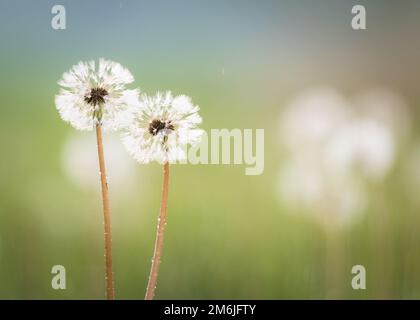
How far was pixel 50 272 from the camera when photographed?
1332mm

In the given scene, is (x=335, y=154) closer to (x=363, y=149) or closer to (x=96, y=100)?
(x=363, y=149)

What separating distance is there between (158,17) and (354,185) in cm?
58

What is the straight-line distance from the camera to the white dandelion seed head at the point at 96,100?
1136mm

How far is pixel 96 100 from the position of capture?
1134 millimetres

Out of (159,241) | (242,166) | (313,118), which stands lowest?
(159,241)

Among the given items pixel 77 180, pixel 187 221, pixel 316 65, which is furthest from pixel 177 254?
pixel 316 65

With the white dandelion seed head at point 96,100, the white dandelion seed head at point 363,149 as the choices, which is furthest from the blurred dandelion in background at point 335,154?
the white dandelion seed head at point 96,100

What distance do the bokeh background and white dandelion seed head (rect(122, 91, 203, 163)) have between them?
16 centimetres

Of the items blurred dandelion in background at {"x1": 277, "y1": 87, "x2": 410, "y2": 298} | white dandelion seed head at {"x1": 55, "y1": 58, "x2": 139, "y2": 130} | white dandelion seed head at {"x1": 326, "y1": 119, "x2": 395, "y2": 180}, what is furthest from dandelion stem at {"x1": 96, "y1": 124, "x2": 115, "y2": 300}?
white dandelion seed head at {"x1": 326, "y1": 119, "x2": 395, "y2": 180}

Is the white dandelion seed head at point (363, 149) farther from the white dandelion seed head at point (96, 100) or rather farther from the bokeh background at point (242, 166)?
the white dandelion seed head at point (96, 100)

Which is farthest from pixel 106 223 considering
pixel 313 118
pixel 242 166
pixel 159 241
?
pixel 313 118

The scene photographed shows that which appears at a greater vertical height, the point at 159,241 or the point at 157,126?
the point at 157,126

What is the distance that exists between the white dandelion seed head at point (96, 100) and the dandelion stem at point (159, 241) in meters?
0.14

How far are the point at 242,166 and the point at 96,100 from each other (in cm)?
37
